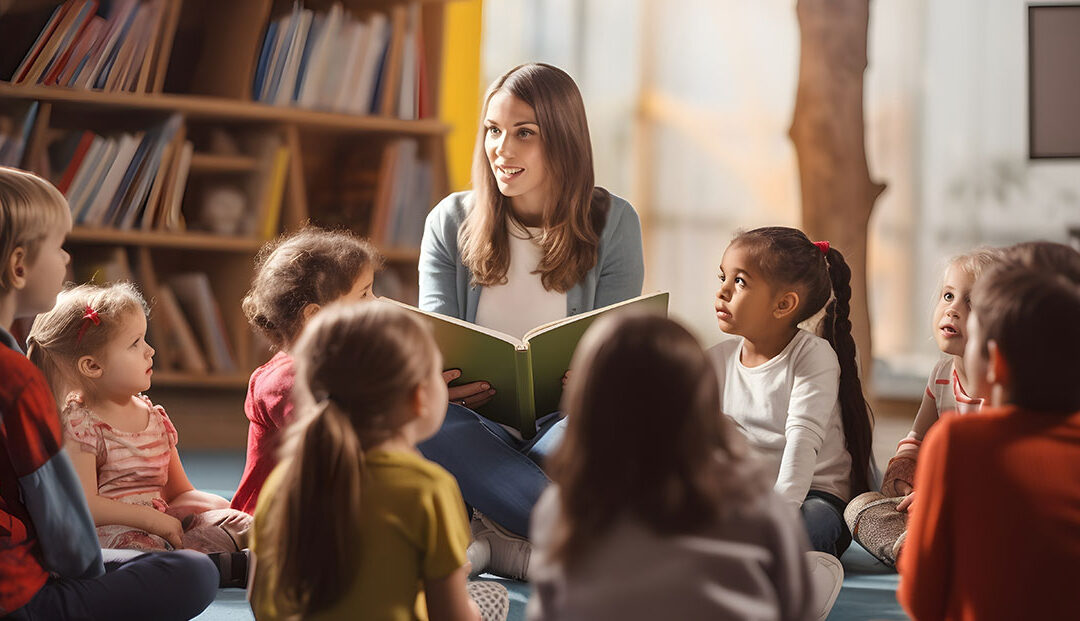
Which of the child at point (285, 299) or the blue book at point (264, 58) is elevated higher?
the blue book at point (264, 58)

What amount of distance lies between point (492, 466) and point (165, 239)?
144 centimetres

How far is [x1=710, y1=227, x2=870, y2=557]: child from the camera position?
5.59 feet

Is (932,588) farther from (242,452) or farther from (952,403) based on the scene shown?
(242,452)

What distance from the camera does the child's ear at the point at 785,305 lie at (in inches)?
68.8

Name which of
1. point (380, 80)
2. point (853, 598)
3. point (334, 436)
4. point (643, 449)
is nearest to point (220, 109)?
point (380, 80)

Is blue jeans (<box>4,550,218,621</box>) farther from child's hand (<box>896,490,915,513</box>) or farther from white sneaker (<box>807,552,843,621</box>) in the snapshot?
child's hand (<box>896,490,915,513</box>)

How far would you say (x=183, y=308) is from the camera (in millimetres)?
2893

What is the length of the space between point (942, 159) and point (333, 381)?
9.57 feet

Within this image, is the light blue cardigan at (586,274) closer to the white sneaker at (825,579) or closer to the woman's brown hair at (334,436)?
the white sneaker at (825,579)

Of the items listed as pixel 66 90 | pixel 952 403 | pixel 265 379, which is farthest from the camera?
pixel 66 90

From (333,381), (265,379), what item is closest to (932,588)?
(333,381)

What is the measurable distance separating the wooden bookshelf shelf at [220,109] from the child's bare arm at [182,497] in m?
1.26

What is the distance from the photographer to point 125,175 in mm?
2762

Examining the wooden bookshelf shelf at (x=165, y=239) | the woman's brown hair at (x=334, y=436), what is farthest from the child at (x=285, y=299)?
the wooden bookshelf shelf at (x=165, y=239)
